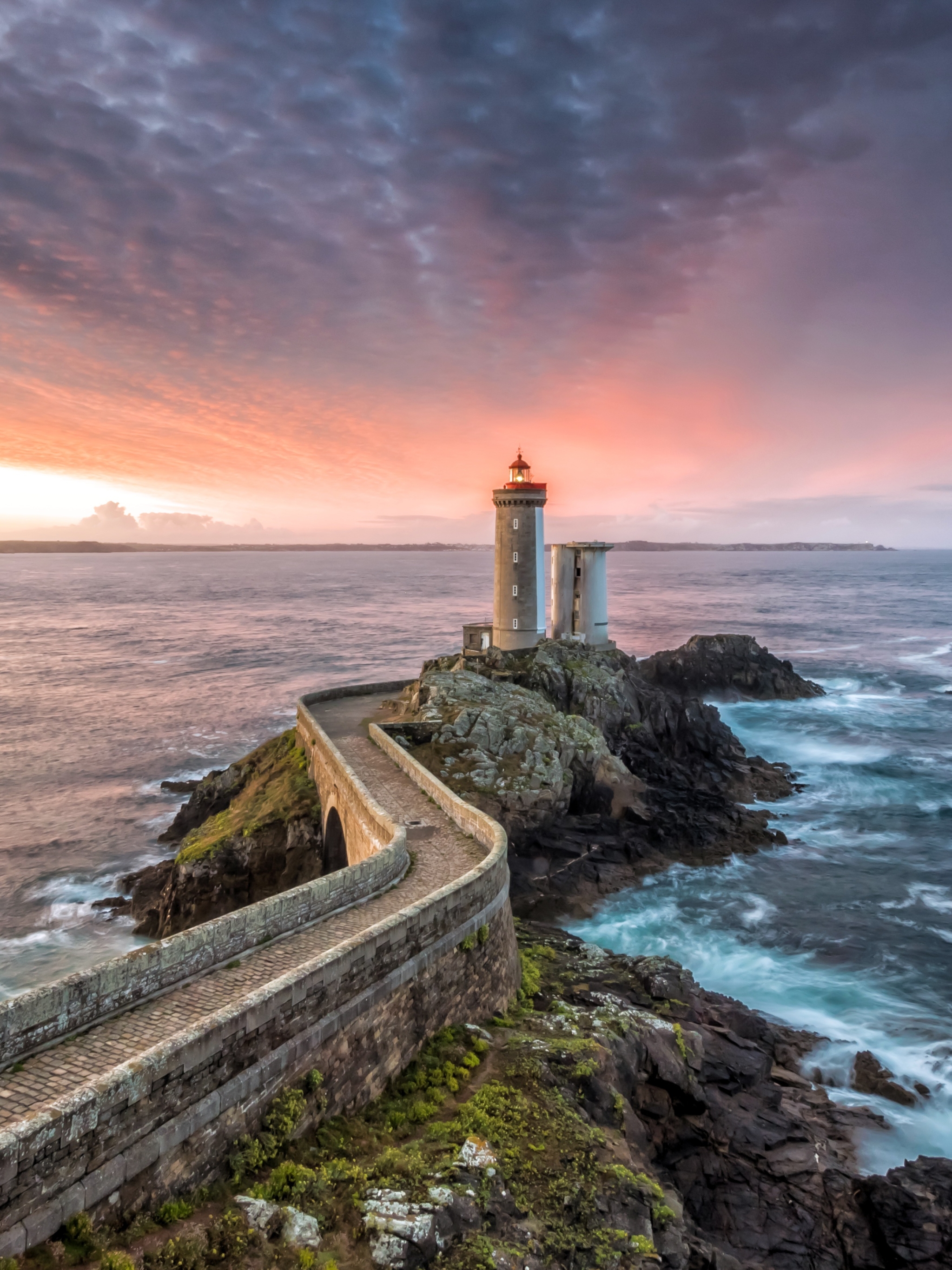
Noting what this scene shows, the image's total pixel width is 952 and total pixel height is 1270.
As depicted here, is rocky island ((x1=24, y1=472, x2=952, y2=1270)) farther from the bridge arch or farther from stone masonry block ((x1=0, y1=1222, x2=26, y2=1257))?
the bridge arch

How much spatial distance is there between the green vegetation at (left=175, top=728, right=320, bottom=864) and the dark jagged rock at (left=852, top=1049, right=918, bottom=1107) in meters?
17.5

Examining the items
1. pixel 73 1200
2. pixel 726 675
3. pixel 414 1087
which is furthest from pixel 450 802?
pixel 726 675

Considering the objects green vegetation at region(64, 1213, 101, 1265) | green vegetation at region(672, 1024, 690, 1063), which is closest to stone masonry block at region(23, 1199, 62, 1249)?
green vegetation at region(64, 1213, 101, 1265)

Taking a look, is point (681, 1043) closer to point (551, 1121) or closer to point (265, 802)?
point (551, 1121)

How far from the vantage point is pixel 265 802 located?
27.7 m

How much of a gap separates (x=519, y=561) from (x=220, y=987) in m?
32.0

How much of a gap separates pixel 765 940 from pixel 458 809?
12258mm

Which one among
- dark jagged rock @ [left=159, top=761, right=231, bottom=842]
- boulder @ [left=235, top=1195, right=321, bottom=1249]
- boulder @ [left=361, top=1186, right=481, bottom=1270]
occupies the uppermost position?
boulder @ [left=235, top=1195, right=321, bottom=1249]

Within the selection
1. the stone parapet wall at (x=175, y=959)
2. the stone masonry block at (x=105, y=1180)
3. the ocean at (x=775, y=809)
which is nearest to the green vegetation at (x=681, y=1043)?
the ocean at (x=775, y=809)

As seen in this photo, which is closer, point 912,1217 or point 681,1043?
point 912,1217

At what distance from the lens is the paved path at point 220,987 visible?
28.3ft

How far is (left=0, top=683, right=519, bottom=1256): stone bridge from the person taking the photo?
25.6ft

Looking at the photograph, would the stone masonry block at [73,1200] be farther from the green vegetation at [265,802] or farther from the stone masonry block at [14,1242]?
the green vegetation at [265,802]

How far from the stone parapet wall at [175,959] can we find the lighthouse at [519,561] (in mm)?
25407
